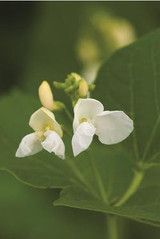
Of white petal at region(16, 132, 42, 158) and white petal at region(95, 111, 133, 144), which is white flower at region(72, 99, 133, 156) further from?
white petal at region(16, 132, 42, 158)

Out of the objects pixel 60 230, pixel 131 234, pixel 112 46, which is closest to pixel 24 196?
pixel 60 230

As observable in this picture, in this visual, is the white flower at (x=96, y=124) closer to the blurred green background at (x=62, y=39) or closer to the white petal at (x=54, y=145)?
the white petal at (x=54, y=145)

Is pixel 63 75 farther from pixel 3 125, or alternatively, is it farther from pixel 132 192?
pixel 132 192

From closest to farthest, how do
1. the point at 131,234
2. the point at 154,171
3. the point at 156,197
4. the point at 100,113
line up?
1. the point at 100,113
2. the point at 156,197
3. the point at 154,171
4. the point at 131,234

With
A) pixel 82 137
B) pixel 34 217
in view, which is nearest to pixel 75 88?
pixel 82 137

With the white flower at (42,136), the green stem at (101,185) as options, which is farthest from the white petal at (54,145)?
the green stem at (101,185)
